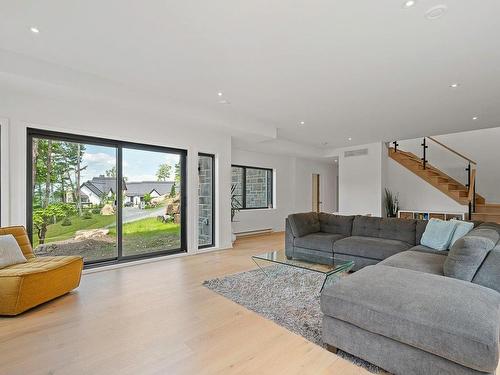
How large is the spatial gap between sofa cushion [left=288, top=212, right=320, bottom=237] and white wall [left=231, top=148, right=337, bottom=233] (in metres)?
2.68

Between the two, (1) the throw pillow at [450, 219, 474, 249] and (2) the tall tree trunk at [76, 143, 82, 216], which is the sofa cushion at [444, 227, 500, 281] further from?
(2) the tall tree trunk at [76, 143, 82, 216]

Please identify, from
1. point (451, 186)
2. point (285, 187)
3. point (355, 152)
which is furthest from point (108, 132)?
point (451, 186)

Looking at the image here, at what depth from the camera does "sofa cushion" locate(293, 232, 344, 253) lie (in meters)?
4.24

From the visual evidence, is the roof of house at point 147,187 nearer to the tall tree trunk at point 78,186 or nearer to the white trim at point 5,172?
the tall tree trunk at point 78,186

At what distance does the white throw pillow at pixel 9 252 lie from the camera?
288 centimetres

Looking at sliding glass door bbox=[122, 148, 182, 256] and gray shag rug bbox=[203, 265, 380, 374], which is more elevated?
sliding glass door bbox=[122, 148, 182, 256]

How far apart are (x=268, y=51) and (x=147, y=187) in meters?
3.18

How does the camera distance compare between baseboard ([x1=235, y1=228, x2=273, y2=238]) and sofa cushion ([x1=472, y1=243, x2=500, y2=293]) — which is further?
baseboard ([x1=235, y1=228, x2=273, y2=238])

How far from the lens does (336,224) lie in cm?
484

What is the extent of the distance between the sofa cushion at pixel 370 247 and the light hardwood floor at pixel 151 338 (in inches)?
77.9

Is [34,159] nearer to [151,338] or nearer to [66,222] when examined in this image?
[66,222]

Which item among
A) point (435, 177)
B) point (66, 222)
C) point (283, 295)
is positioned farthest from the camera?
point (435, 177)

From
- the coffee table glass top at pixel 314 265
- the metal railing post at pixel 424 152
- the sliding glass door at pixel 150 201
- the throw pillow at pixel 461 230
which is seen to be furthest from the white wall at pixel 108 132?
the metal railing post at pixel 424 152

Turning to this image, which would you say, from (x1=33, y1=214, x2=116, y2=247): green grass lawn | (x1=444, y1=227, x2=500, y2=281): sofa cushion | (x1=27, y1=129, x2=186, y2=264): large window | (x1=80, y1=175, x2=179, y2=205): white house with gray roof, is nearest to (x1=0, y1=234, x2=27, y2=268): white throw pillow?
(x1=27, y1=129, x2=186, y2=264): large window
